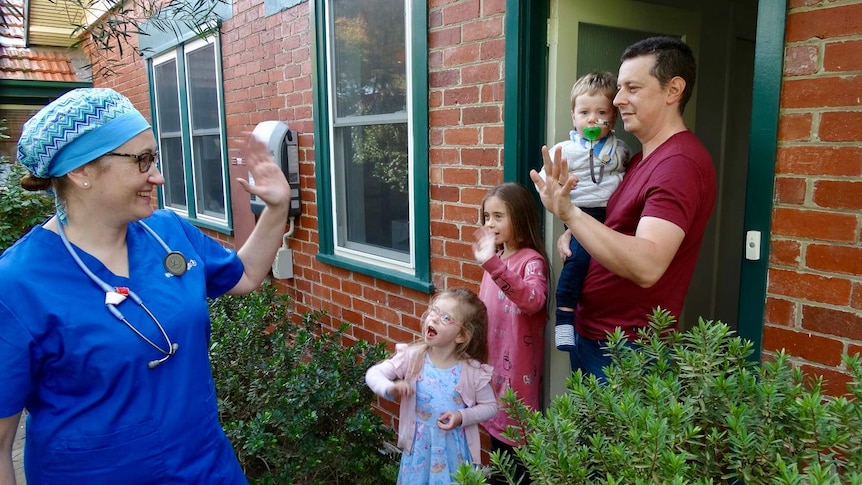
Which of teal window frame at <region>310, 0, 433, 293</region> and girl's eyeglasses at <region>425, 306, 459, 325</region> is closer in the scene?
girl's eyeglasses at <region>425, 306, 459, 325</region>

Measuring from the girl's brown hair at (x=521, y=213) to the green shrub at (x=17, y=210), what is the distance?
258 inches

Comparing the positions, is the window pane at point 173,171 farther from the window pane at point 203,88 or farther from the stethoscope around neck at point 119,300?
the stethoscope around neck at point 119,300

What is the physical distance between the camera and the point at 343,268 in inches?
164

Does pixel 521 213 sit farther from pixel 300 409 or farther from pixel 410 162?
pixel 300 409

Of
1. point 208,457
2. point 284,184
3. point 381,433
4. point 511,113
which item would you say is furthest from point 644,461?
point 381,433

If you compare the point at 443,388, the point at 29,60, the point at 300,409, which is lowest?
the point at 300,409

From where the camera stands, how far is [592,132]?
2408 millimetres

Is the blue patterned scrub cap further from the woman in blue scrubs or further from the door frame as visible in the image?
the door frame

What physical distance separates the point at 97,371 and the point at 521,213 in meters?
1.69

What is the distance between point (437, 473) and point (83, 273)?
156cm

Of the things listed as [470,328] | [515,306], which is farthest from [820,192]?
[470,328]

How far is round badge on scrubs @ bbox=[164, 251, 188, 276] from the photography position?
1900mm

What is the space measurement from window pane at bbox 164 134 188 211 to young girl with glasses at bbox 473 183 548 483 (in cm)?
547

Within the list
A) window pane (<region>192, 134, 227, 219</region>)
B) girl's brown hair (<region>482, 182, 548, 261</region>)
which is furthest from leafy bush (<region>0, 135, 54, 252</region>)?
girl's brown hair (<region>482, 182, 548, 261</region>)
